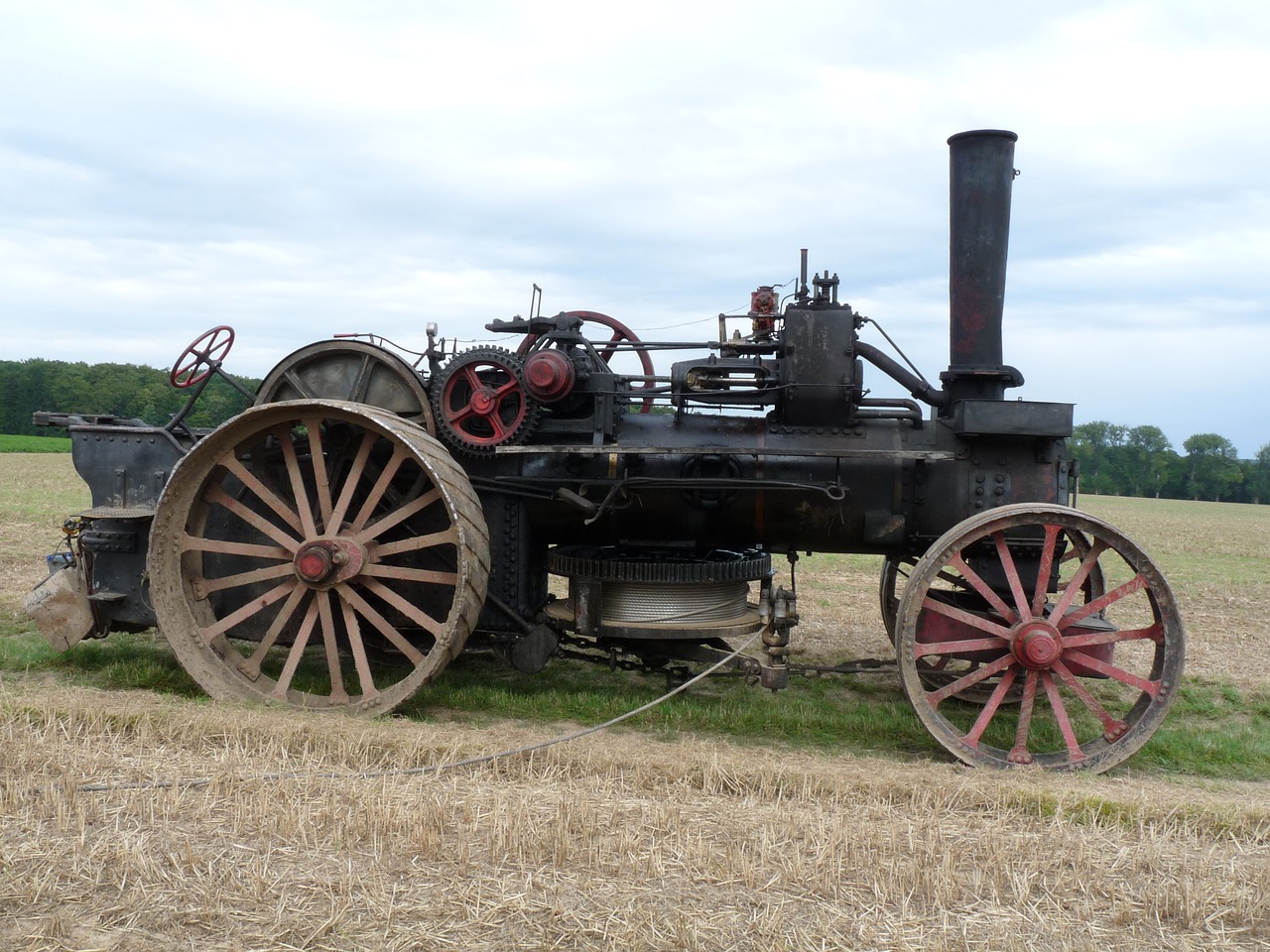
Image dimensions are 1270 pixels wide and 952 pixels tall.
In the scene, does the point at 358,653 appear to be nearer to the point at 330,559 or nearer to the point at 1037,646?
the point at 330,559

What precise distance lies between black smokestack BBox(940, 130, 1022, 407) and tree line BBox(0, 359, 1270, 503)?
3827 cm

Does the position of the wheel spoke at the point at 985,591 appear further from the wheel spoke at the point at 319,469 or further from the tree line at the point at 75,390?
the tree line at the point at 75,390

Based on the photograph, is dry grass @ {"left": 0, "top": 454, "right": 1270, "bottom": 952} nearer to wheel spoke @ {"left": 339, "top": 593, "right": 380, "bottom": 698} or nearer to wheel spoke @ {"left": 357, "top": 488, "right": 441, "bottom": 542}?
wheel spoke @ {"left": 339, "top": 593, "right": 380, "bottom": 698}

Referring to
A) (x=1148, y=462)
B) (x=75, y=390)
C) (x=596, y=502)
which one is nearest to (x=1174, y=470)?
(x=1148, y=462)

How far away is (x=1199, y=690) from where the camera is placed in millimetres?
8023

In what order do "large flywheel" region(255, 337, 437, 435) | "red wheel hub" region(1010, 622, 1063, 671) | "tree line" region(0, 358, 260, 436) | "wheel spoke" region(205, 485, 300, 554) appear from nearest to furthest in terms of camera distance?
"red wheel hub" region(1010, 622, 1063, 671), "wheel spoke" region(205, 485, 300, 554), "large flywheel" region(255, 337, 437, 435), "tree line" region(0, 358, 260, 436)

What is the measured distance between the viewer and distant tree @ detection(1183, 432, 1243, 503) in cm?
6444

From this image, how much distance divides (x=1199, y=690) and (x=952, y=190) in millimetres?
4262

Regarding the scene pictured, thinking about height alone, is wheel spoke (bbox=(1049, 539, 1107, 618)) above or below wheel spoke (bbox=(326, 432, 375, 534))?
below

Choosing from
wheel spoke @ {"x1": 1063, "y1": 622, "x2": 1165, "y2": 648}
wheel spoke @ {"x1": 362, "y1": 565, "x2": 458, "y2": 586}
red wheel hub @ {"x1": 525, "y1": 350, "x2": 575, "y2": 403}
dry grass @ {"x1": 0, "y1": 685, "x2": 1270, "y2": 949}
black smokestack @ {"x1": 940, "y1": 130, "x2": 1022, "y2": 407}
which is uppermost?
black smokestack @ {"x1": 940, "y1": 130, "x2": 1022, "y2": 407}

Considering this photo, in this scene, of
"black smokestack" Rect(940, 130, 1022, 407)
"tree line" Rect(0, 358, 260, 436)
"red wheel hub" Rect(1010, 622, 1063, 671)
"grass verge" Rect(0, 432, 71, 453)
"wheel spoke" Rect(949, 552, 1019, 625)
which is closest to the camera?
"red wheel hub" Rect(1010, 622, 1063, 671)

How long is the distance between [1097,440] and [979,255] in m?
71.6

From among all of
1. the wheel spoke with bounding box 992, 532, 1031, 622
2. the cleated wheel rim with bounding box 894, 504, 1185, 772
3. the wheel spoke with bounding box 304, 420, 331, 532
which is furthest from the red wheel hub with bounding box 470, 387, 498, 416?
the wheel spoke with bounding box 992, 532, 1031, 622

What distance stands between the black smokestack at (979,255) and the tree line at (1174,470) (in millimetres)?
58742
